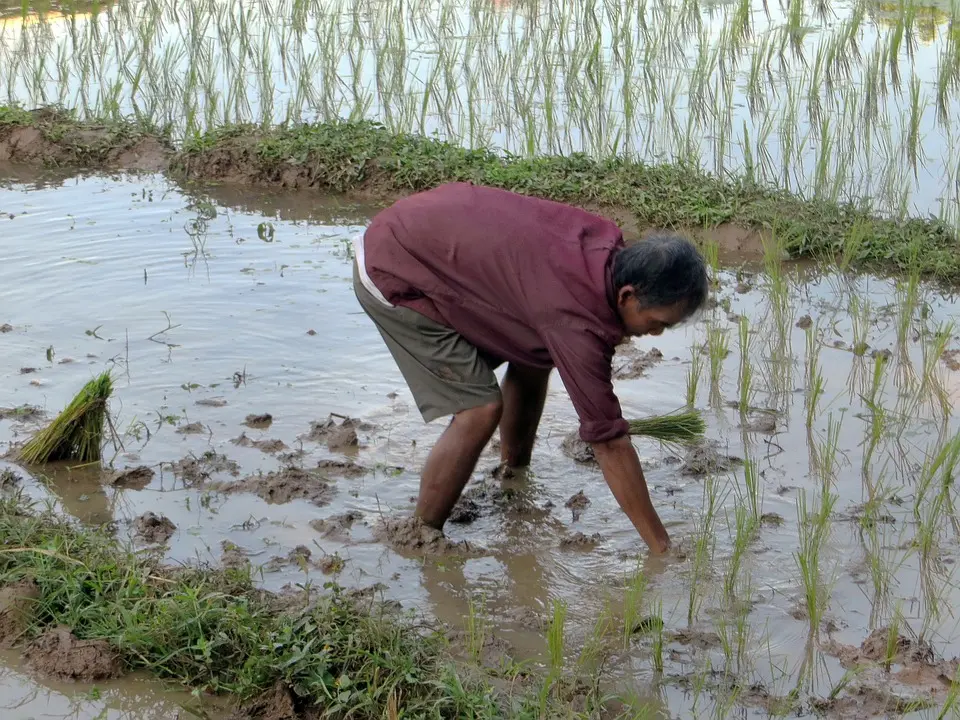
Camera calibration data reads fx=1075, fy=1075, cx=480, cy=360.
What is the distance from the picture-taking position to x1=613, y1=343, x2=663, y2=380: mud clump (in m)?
4.05

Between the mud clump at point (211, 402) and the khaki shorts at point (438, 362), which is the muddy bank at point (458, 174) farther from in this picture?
the khaki shorts at point (438, 362)

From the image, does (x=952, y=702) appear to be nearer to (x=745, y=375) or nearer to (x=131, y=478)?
(x=745, y=375)

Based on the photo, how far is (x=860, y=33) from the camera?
7.45 metres

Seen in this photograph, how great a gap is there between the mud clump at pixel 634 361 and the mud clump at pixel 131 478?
5.65 ft

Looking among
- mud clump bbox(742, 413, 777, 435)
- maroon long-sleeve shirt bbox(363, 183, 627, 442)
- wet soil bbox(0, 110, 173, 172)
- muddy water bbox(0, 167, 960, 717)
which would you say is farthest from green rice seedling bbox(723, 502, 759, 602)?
wet soil bbox(0, 110, 173, 172)

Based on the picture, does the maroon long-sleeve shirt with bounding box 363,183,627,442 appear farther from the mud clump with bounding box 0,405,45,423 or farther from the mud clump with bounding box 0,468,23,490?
the mud clump with bounding box 0,405,45,423

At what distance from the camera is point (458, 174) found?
5.57m

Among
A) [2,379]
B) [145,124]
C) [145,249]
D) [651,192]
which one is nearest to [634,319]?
[2,379]

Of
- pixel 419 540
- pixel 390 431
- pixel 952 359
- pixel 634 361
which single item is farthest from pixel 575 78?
pixel 419 540

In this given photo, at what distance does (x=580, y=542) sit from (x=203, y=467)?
118 centimetres

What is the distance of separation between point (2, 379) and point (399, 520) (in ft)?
5.48

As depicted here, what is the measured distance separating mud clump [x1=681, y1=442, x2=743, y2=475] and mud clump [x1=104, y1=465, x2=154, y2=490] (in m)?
1.67

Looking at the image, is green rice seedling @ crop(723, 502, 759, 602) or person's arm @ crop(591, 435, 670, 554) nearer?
person's arm @ crop(591, 435, 670, 554)

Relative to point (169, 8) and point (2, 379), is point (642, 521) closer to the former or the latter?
point (2, 379)
